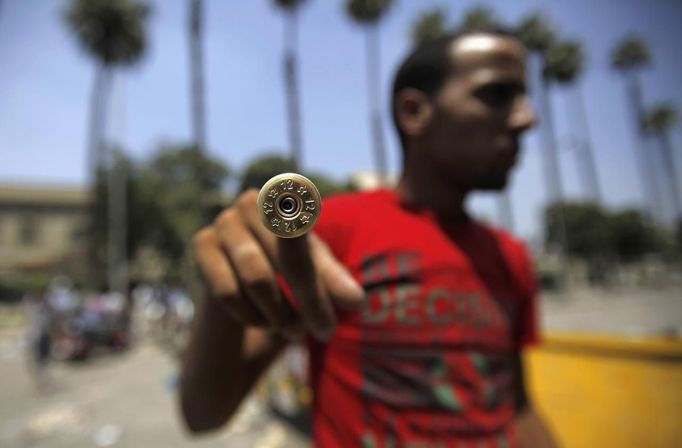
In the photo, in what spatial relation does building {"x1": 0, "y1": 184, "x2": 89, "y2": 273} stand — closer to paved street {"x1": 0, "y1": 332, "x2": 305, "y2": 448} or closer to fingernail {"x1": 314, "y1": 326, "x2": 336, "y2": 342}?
paved street {"x1": 0, "y1": 332, "x2": 305, "y2": 448}

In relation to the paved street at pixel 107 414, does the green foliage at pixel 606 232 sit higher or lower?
higher

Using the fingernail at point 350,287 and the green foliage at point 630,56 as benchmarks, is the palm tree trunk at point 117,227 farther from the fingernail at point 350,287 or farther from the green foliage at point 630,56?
the green foliage at point 630,56

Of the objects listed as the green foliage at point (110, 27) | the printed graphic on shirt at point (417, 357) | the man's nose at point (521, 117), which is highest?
the green foliage at point (110, 27)

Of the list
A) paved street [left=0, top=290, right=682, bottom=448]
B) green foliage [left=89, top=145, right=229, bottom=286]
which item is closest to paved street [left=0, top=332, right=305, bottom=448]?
paved street [left=0, top=290, right=682, bottom=448]

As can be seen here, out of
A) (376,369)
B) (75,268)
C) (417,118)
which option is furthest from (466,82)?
(75,268)

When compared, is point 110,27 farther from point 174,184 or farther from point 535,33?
point 535,33

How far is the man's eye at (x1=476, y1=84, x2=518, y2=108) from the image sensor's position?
118 centimetres

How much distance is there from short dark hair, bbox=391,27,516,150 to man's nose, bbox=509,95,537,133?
0.71 ft

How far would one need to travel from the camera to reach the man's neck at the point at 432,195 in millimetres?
1294

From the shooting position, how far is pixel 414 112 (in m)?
1.29

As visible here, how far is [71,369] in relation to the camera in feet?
33.1

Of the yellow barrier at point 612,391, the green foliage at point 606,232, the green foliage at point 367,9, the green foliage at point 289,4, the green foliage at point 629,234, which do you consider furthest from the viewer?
the green foliage at point 629,234

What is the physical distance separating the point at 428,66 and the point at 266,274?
2.96ft

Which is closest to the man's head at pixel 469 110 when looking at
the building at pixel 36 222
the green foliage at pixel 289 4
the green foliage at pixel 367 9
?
the green foliage at pixel 289 4
